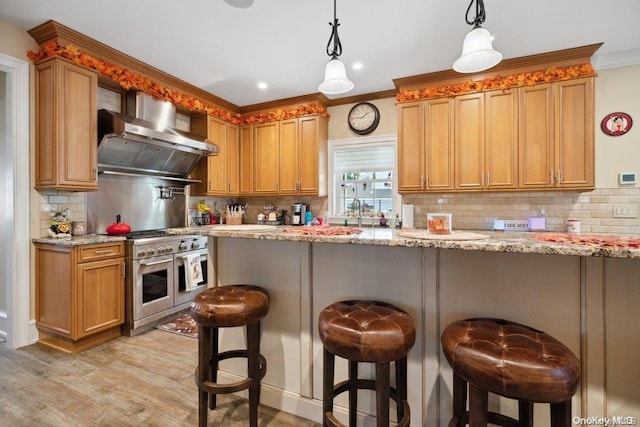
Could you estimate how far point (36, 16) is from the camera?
2.42 m

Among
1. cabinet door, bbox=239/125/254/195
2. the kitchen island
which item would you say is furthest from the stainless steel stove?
cabinet door, bbox=239/125/254/195

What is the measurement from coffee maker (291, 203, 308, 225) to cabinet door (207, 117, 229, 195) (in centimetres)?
106

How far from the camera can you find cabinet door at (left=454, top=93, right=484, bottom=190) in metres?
3.23

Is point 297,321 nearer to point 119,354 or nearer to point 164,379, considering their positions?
point 164,379

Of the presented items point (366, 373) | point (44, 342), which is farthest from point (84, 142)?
point (366, 373)

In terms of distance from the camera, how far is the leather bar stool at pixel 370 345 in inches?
47.4

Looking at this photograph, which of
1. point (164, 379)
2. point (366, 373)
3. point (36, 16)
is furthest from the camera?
point (36, 16)

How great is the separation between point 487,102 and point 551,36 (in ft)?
2.34

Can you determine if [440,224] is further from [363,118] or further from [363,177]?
[363,118]

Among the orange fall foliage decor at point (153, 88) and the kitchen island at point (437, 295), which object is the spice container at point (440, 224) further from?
the orange fall foliage decor at point (153, 88)

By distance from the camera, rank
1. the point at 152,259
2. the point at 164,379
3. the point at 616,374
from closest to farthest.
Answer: the point at 616,374
the point at 164,379
the point at 152,259

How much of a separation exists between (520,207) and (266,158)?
333 cm

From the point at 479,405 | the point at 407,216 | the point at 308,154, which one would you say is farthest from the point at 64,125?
the point at 407,216

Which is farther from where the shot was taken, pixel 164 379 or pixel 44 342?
pixel 44 342
